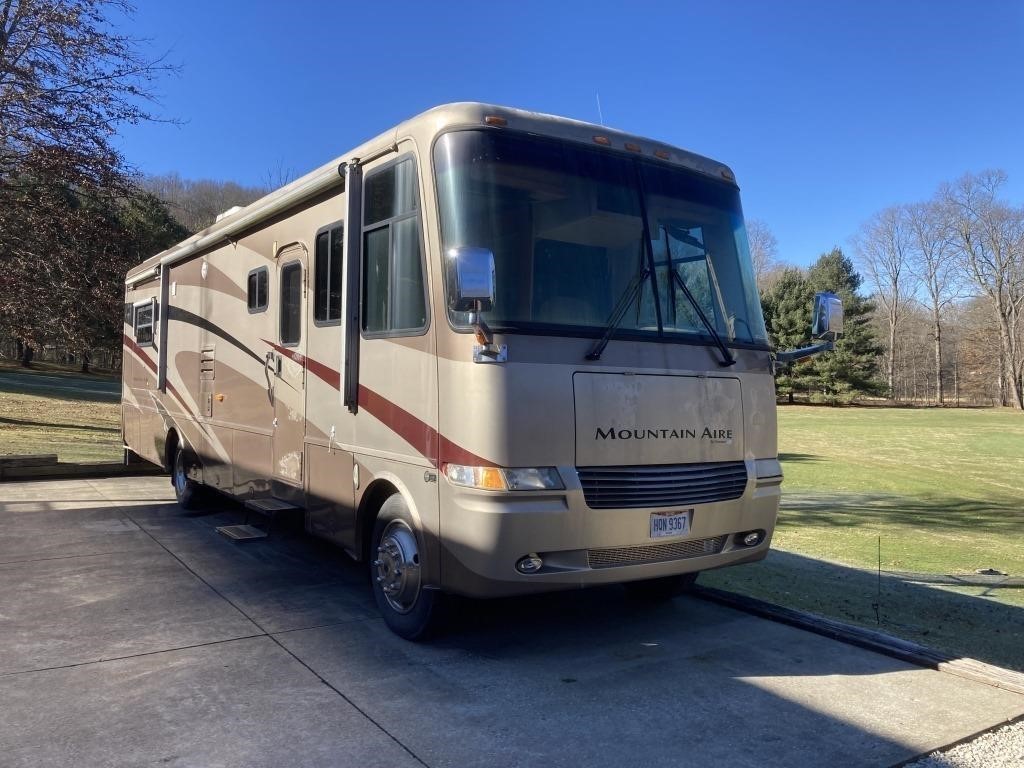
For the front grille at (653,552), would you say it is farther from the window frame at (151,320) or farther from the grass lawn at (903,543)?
the window frame at (151,320)

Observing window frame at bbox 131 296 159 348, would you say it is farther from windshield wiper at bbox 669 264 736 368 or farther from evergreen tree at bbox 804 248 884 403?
evergreen tree at bbox 804 248 884 403

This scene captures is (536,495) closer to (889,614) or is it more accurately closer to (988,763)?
(988,763)

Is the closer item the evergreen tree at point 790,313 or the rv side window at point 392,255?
the rv side window at point 392,255

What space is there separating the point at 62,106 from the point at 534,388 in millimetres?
14880

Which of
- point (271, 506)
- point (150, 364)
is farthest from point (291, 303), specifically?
point (150, 364)

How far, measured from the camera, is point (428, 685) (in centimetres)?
424

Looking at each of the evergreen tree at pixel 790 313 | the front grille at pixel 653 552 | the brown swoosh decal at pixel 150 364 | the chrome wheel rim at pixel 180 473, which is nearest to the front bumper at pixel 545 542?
the front grille at pixel 653 552

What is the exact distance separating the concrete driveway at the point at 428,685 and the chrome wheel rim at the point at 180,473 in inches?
115

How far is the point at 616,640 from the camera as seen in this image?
5105 mm

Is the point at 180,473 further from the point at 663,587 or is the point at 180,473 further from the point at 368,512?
the point at 663,587

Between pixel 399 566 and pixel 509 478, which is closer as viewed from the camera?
pixel 509 478

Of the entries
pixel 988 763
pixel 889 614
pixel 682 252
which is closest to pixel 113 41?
pixel 682 252

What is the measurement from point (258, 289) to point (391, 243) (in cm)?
245

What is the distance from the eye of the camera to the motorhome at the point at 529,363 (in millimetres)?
4301
